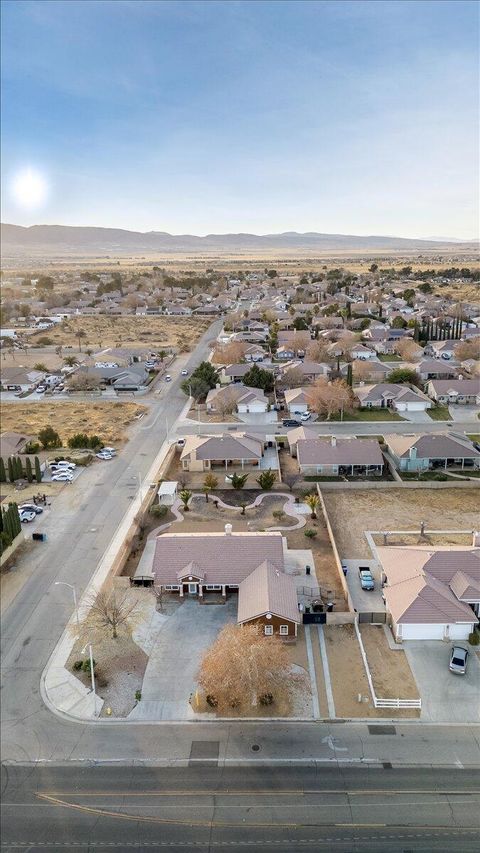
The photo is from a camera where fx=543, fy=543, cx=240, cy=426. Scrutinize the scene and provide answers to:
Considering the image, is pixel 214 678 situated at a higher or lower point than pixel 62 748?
higher

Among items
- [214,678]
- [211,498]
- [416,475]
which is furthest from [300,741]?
[416,475]

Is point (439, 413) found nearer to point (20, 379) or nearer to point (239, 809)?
point (239, 809)

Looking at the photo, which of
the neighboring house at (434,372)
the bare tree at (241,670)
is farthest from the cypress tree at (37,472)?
the neighboring house at (434,372)

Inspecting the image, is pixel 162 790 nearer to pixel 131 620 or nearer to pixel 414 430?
pixel 131 620

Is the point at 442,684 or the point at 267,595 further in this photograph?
the point at 267,595

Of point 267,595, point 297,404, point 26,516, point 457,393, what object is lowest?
point 26,516

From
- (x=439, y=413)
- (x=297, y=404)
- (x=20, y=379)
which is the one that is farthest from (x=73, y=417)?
(x=439, y=413)

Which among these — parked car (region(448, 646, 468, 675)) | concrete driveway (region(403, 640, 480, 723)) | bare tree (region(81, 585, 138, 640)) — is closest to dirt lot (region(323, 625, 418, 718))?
concrete driveway (region(403, 640, 480, 723))
